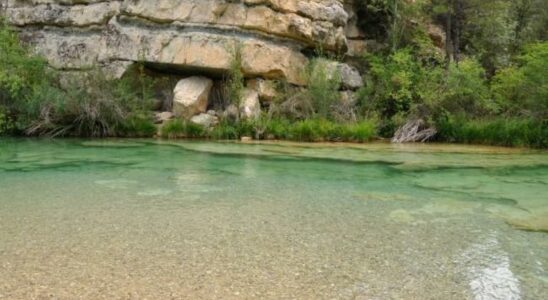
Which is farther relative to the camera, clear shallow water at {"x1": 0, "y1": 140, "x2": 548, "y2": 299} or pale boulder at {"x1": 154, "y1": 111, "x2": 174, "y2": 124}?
pale boulder at {"x1": 154, "y1": 111, "x2": 174, "y2": 124}

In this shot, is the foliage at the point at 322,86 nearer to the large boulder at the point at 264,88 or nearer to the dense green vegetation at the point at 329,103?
the dense green vegetation at the point at 329,103

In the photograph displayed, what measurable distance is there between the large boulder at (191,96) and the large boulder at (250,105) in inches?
42.1

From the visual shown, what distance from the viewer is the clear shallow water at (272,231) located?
285 centimetres

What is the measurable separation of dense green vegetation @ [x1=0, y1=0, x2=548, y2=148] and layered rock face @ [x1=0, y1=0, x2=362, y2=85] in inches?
20.8

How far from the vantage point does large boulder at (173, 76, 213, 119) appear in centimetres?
1300

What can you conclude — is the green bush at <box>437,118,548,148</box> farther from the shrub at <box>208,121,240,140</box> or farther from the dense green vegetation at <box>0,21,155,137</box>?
the dense green vegetation at <box>0,21,155,137</box>

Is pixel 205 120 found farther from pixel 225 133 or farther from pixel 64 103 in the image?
pixel 64 103

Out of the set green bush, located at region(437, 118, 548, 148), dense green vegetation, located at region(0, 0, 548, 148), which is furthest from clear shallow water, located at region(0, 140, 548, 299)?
dense green vegetation, located at region(0, 0, 548, 148)

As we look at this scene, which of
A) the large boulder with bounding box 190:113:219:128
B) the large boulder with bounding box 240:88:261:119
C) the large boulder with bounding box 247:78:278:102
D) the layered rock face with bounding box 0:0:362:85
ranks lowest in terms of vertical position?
the large boulder with bounding box 190:113:219:128

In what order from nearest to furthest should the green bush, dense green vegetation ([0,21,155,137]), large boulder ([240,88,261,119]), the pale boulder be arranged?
the green bush < dense green vegetation ([0,21,155,137]) < large boulder ([240,88,261,119]) < the pale boulder

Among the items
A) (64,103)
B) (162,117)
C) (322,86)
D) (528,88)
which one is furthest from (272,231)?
(162,117)

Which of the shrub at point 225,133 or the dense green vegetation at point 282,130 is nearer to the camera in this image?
Answer: the dense green vegetation at point 282,130

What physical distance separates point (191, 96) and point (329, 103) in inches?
131

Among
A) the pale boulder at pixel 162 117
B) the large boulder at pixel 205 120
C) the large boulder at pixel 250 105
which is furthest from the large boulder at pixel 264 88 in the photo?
the pale boulder at pixel 162 117
